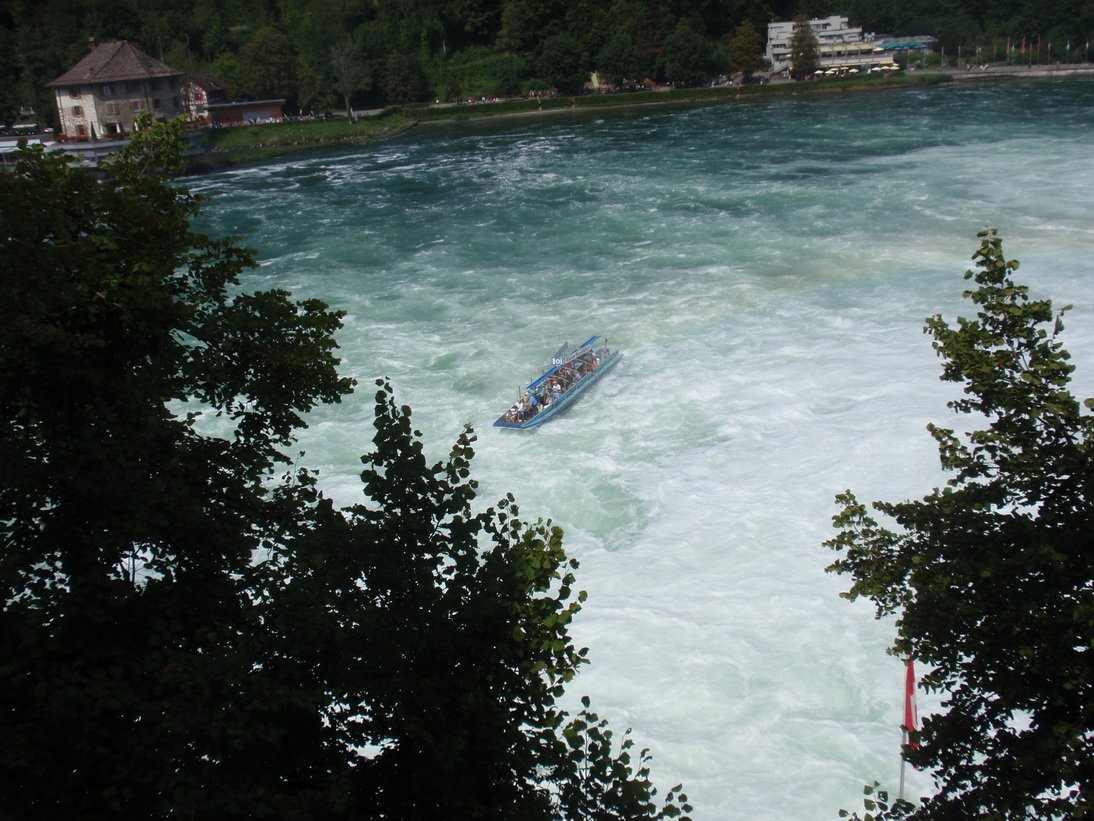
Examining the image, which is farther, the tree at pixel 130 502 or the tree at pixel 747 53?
the tree at pixel 747 53

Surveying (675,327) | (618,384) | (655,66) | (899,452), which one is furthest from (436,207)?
(655,66)

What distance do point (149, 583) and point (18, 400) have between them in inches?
60.0

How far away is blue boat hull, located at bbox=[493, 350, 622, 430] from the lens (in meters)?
21.9

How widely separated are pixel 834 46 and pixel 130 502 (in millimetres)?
101177

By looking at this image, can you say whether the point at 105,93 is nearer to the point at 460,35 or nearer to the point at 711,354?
the point at 460,35

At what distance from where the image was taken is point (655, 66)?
94438 mm

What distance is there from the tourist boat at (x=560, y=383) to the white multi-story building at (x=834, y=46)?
8030 centimetres

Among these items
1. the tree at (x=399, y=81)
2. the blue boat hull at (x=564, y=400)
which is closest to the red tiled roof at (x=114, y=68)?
the tree at (x=399, y=81)

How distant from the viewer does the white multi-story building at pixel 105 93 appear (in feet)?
209

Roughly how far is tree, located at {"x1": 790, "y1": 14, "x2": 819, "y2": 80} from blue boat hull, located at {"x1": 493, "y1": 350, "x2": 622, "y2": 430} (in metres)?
78.2

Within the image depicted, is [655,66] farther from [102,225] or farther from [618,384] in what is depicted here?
[102,225]

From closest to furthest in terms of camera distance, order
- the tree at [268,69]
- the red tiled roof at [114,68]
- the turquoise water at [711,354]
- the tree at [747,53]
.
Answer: the turquoise water at [711,354]
the red tiled roof at [114,68]
the tree at [268,69]
the tree at [747,53]

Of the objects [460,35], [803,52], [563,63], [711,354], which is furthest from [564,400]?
[460,35]

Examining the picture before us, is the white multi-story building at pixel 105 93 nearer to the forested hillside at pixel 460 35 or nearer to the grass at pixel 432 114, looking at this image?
the grass at pixel 432 114
